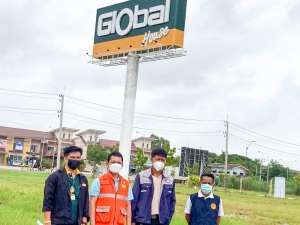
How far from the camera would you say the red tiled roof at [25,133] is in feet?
168

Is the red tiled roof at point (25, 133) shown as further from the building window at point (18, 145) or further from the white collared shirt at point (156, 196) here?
the white collared shirt at point (156, 196)

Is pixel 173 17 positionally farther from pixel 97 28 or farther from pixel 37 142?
pixel 37 142

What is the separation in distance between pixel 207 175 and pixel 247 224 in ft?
20.9

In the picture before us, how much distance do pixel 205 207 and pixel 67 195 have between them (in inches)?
63.4

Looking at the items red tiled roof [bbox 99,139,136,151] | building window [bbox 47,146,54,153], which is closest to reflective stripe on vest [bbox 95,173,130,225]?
building window [bbox 47,146,54,153]

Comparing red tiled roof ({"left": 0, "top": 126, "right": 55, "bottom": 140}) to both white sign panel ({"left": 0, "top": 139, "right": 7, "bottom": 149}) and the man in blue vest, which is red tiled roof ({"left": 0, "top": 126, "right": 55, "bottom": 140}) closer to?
white sign panel ({"left": 0, "top": 139, "right": 7, "bottom": 149})

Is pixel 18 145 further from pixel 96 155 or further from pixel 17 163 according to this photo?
pixel 96 155

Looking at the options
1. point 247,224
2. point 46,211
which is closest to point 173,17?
point 247,224

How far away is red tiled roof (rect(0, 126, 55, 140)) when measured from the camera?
51.3 metres

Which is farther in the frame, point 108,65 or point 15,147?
point 15,147

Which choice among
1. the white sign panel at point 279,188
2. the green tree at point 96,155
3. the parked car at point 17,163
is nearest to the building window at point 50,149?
the parked car at point 17,163

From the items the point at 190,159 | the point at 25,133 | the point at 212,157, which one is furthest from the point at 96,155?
the point at 212,157

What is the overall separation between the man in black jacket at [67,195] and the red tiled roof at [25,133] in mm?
48607

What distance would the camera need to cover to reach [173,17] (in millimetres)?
17531
